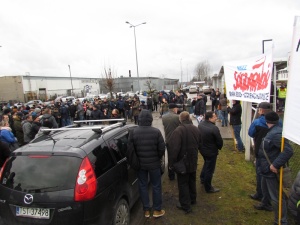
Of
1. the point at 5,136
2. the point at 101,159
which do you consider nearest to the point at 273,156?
the point at 101,159

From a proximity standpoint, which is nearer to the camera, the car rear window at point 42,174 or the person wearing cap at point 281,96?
the car rear window at point 42,174

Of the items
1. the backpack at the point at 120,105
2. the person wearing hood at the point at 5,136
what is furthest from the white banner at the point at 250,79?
the backpack at the point at 120,105

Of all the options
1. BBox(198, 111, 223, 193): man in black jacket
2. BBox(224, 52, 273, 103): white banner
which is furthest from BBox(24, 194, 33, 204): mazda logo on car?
BBox(224, 52, 273, 103): white banner

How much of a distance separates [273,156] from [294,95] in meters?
1.10

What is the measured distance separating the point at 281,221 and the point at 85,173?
3064mm

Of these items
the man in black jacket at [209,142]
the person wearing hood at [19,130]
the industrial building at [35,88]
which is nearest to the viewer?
the man in black jacket at [209,142]

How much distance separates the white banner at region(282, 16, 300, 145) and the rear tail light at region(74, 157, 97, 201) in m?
2.59

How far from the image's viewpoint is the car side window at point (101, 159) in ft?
10.6

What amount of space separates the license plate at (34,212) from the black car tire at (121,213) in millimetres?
962

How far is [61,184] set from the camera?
2961 millimetres

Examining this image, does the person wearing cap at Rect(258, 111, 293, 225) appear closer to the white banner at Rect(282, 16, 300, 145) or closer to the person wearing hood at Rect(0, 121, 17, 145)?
the white banner at Rect(282, 16, 300, 145)

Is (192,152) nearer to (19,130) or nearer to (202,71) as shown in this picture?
(19,130)

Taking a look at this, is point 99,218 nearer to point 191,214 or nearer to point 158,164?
point 158,164

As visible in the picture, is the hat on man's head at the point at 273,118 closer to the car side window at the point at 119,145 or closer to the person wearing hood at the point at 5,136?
the car side window at the point at 119,145
